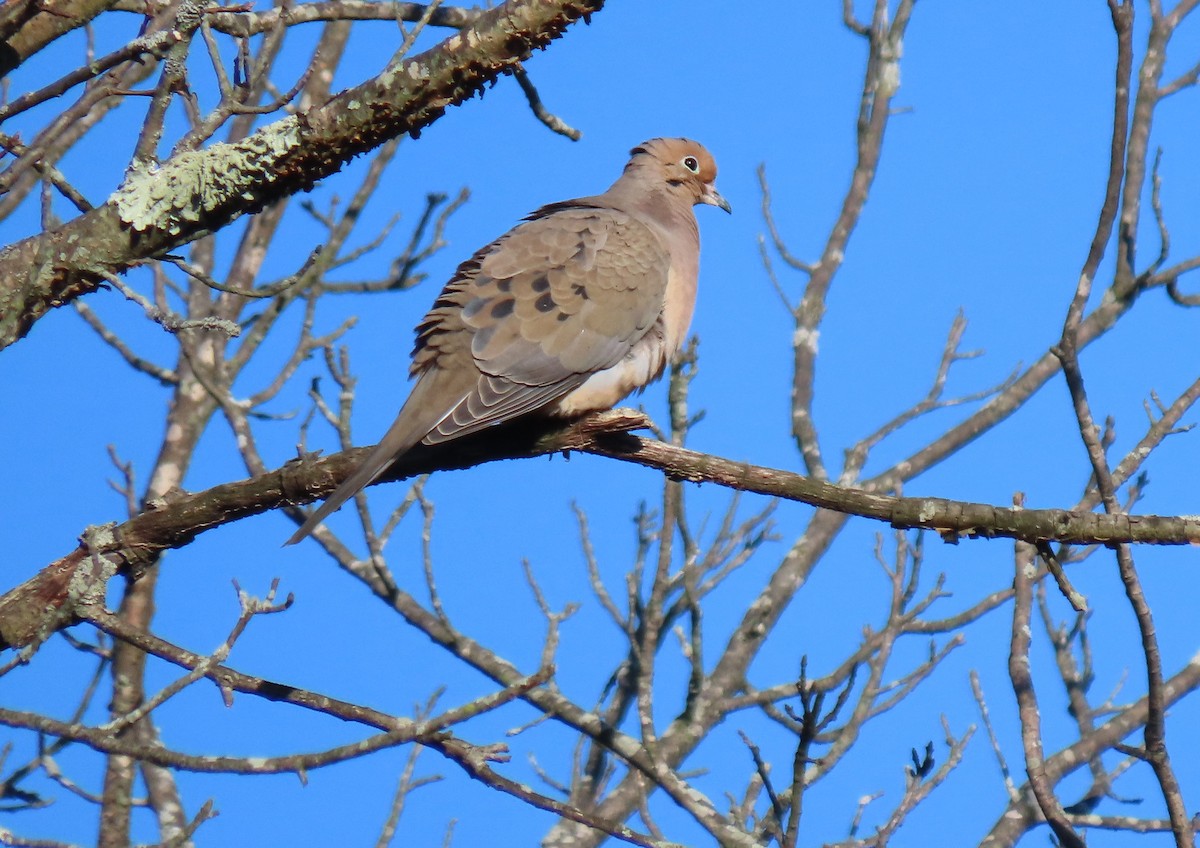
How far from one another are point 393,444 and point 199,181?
0.88m

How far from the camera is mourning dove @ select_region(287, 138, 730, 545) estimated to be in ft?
12.0

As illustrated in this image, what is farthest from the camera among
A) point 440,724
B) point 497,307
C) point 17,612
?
point 497,307

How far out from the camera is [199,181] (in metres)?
2.80

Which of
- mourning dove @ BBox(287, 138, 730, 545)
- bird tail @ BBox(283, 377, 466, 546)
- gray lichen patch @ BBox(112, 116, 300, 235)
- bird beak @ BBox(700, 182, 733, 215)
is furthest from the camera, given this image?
bird beak @ BBox(700, 182, 733, 215)

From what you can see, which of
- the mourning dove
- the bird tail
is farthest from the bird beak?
the bird tail

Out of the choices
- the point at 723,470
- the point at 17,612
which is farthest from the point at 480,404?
the point at 17,612

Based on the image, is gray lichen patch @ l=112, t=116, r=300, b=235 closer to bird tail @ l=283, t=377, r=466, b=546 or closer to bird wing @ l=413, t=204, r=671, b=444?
bird tail @ l=283, t=377, r=466, b=546

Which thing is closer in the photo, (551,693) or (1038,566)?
(551,693)

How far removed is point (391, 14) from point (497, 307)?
0.93 meters

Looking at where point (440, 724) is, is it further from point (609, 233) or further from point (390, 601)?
point (390, 601)

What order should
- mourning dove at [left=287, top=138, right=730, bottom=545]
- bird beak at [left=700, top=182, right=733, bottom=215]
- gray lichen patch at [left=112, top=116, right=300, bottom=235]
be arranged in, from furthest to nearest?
bird beak at [left=700, top=182, right=733, bottom=215] → mourning dove at [left=287, top=138, right=730, bottom=545] → gray lichen patch at [left=112, top=116, right=300, bottom=235]

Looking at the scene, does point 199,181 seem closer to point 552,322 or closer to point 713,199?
point 552,322

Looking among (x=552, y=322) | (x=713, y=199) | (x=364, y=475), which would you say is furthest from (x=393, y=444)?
(x=713, y=199)

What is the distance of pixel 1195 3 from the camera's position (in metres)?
6.86
